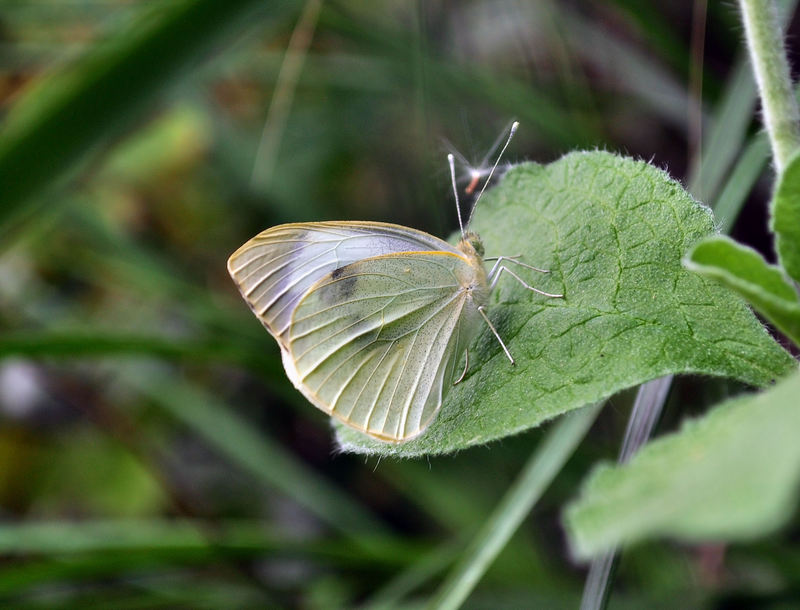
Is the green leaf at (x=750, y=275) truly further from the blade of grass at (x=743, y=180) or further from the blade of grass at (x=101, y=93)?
the blade of grass at (x=101, y=93)

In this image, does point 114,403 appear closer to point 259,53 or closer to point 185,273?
point 185,273

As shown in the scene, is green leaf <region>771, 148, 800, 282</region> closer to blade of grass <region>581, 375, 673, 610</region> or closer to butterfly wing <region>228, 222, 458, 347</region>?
blade of grass <region>581, 375, 673, 610</region>

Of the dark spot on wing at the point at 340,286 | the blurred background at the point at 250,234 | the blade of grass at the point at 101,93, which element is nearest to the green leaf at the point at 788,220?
the blurred background at the point at 250,234

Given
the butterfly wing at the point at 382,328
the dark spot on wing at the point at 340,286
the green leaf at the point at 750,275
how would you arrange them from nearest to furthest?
the green leaf at the point at 750,275
the butterfly wing at the point at 382,328
the dark spot on wing at the point at 340,286

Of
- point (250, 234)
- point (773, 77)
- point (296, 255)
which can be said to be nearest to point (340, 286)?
point (296, 255)

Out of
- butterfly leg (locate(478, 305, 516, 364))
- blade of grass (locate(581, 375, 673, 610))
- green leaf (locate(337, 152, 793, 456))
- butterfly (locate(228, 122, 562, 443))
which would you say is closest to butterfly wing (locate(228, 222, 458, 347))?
butterfly (locate(228, 122, 562, 443))

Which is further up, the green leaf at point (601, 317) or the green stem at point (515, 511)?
the green leaf at point (601, 317)
